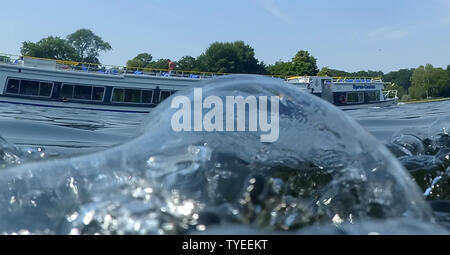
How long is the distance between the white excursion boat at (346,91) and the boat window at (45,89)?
11032 mm

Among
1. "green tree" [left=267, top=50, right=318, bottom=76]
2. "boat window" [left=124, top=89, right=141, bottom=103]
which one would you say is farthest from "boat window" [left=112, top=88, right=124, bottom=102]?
"green tree" [left=267, top=50, right=318, bottom=76]

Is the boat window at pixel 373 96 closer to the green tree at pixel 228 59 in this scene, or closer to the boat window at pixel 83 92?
the boat window at pixel 83 92

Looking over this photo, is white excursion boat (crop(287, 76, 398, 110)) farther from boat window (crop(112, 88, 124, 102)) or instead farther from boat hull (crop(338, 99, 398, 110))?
boat window (crop(112, 88, 124, 102))

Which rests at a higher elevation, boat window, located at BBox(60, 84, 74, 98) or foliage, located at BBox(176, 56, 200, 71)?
foliage, located at BBox(176, 56, 200, 71)

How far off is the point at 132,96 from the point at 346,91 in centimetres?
1116

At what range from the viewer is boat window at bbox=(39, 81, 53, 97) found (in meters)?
17.2

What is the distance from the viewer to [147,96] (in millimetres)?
18797

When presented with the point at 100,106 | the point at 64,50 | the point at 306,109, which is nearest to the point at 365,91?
the point at 100,106

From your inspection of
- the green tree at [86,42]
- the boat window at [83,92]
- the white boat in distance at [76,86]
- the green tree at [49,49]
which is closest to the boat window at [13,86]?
the white boat in distance at [76,86]

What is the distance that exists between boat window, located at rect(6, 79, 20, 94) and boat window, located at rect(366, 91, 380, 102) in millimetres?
17109

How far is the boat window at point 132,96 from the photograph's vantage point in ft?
60.4

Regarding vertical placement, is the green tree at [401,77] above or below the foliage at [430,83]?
above

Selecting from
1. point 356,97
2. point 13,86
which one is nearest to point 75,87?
point 13,86
